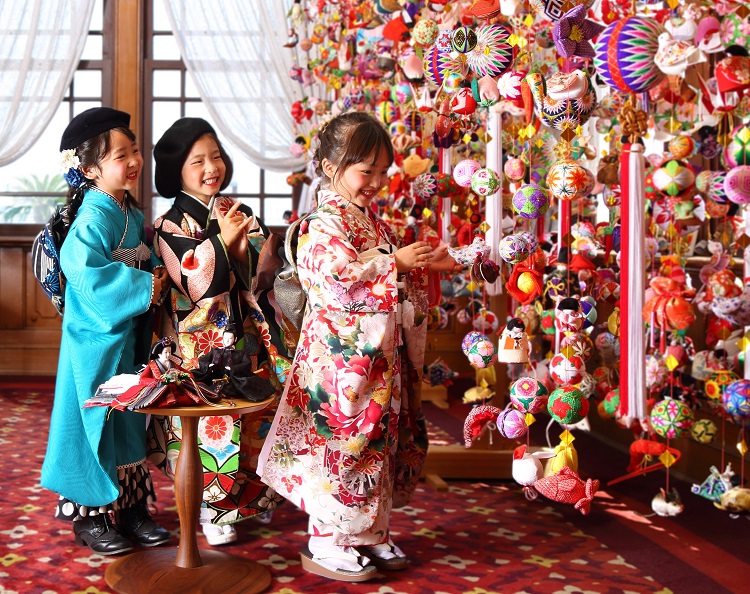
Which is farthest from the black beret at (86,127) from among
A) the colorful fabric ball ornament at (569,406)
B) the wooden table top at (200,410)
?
the colorful fabric ball ornament at (569,406)

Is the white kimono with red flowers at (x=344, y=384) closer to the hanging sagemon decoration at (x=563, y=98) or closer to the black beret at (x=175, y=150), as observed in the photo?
the black beret at (x=175, y=150)

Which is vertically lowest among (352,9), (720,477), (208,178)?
(720,477)

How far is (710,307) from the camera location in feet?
6.66

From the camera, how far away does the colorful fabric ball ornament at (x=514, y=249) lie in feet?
6.74

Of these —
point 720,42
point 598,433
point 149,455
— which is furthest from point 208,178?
point 598,433

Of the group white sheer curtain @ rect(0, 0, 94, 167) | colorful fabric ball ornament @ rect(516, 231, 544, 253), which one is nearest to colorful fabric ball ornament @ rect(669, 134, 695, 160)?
colorful fabric ball ornament @ rect(516, 231, 544, 253)

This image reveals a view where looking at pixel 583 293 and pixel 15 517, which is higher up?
pixel 583 293

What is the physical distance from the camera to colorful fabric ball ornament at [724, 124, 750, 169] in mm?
1638

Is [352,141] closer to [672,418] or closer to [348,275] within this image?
[348,275]

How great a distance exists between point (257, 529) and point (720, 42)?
1812 millimetres

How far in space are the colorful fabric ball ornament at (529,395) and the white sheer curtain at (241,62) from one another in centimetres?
385

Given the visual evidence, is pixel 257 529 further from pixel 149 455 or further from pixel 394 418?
pixel 394 418

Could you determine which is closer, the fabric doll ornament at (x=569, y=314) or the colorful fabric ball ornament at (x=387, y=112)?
the fabric doll ornament at (x=569, y=314)

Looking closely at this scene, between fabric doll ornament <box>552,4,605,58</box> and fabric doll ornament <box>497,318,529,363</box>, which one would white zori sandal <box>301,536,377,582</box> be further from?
fabric doll ornament <box>552,4,605,58</box>
